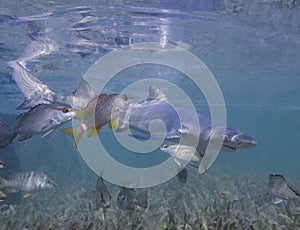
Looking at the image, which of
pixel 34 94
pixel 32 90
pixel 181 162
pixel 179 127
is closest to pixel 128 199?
pixel 181 162

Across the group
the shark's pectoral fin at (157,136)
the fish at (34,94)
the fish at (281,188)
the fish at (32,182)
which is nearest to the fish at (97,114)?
the fish at (34,94)

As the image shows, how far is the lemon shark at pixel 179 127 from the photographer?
16.9ft

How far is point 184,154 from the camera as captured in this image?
564 cm

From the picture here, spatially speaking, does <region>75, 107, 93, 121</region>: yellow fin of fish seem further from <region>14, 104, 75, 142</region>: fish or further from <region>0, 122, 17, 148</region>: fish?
<region>0, 122, 17, 148</region>: fish

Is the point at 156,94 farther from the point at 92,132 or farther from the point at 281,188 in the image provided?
the point at 92,132

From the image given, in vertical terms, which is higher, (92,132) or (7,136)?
(92,132)

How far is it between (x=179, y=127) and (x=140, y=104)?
137 centimetres

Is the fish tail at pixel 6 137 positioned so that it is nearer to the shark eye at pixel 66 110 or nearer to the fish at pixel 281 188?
the shark eye at pixel 66 110

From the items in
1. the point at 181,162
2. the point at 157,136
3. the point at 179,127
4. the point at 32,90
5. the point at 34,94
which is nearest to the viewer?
the point at 157,136

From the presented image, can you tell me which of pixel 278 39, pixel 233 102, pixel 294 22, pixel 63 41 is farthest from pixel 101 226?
pixel 233 102

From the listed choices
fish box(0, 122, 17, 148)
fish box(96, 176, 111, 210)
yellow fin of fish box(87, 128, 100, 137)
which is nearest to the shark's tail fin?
fish box(0, 122, 17, 148)

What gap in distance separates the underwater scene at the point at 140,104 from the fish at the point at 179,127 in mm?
22

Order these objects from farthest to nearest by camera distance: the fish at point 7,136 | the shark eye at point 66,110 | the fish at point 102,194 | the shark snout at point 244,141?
1. the fish at point 102,194
2. the shark snout at point 244,141
3. the fish at point 7,136
4. the shark eye at point 66,110

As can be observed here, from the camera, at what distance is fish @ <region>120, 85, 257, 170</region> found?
5.14 metres
